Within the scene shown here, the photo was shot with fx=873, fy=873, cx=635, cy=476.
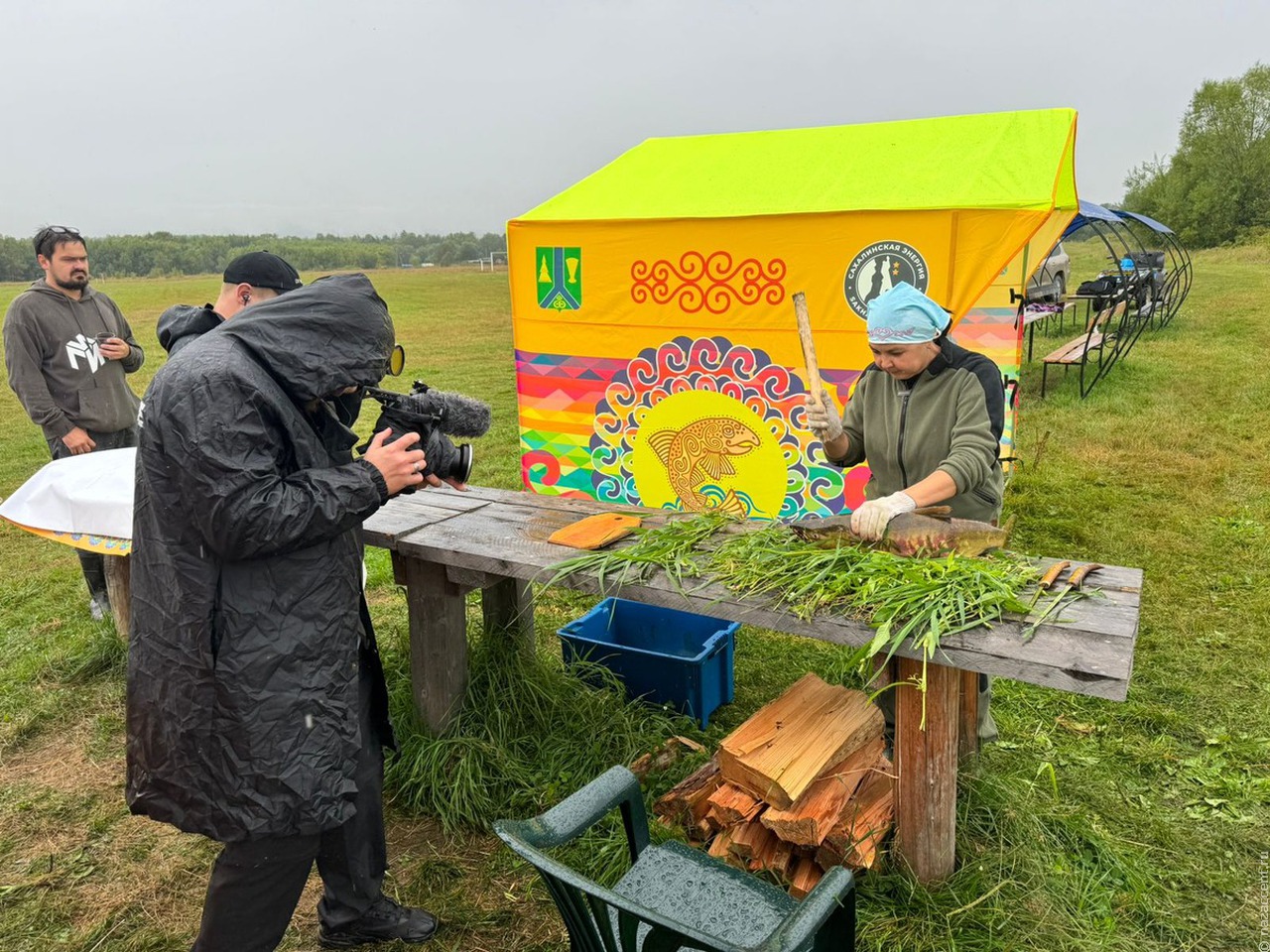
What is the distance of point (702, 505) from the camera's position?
5121 mm

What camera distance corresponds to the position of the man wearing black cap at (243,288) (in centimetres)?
294

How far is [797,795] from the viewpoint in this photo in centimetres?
246

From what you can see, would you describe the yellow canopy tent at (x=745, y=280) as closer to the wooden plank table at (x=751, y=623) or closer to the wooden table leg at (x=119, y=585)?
the wooden plank table at (x=751, y=623)

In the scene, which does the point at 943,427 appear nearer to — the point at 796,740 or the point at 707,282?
the point at 796,740

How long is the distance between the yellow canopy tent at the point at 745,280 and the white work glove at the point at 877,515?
188 cm

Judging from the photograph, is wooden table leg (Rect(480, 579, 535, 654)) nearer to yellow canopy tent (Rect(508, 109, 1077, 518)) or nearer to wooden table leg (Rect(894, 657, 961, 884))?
yellow canopy tent (Rect(508, 109, 1077, 518))

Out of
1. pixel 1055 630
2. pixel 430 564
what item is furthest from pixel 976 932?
pixel 430 564

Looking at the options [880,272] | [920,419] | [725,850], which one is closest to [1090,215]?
[880,272]

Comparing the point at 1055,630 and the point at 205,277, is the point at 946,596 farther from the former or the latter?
the point at 205,277

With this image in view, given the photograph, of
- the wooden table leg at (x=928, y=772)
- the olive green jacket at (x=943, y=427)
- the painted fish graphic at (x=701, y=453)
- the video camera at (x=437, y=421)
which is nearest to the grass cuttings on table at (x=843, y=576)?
the wooden table leg at (x=928, y=772)

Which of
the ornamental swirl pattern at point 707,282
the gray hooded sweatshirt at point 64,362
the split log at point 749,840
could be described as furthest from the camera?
the ornamental swirl pattern at point 707,282

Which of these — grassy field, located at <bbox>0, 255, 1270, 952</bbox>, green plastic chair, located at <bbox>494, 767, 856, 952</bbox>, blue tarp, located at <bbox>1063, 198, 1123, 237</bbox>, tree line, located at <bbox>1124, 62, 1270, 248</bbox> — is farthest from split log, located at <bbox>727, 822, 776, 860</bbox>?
tree line, located at <bbox>1124, 62, 1270, 248</bbox>

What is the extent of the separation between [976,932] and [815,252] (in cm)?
319

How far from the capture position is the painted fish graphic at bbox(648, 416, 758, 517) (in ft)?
16.1
